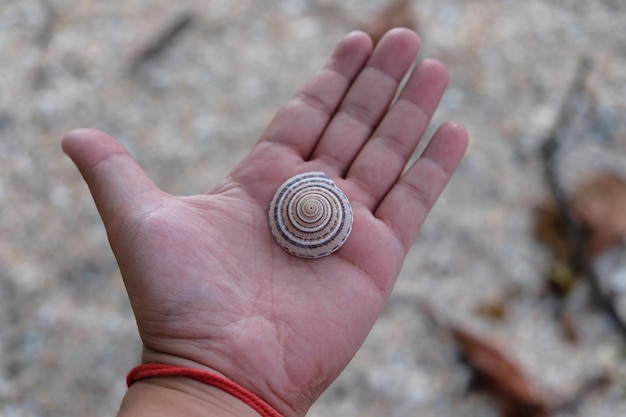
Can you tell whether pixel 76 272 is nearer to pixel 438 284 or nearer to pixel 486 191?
pixel 438 284

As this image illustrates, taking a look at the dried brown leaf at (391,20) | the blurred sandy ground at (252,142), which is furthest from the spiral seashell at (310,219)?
the dried brown leaf at (391,20)

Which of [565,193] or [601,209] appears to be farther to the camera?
[565,193]

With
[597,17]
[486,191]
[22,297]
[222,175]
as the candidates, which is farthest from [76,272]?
[597,17]

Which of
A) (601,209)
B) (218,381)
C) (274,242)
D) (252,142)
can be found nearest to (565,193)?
(601,209)

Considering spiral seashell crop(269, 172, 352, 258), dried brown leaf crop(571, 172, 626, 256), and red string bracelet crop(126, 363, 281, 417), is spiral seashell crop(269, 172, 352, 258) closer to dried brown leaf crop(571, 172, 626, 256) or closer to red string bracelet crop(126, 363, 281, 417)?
red string bracelet crop(126, 363, 281, 417)

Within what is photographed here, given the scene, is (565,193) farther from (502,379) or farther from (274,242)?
(274,242)

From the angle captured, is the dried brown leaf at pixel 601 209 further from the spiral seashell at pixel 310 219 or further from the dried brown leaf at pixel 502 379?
the spiral seashell at pixel 310 219
